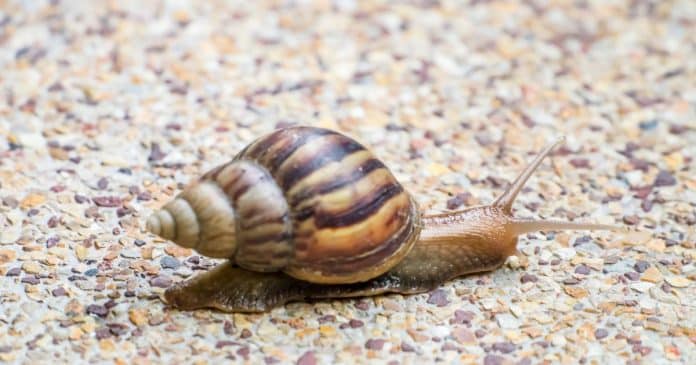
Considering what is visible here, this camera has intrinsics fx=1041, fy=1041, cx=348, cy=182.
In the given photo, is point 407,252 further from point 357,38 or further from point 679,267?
point 357,38

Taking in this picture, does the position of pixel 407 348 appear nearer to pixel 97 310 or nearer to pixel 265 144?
pixel 265 144

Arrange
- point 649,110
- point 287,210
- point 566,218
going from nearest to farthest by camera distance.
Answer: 1. point 287,210
2. point 566,218
3. point 649,110

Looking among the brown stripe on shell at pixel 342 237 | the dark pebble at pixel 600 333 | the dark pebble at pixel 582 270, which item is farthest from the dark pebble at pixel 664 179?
the brown stripe on shell at pixel 342 237

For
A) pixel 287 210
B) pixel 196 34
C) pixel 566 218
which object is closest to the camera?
pixel 287 210

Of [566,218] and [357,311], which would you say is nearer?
[357,311]

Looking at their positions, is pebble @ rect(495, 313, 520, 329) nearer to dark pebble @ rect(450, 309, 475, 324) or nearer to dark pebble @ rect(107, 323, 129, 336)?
dark pebble @ rect(450, 309, 475, 324)

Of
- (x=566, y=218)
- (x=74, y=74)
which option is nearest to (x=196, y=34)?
(x=74, y=74)

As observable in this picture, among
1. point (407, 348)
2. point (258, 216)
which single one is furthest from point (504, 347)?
point (258, 216)
